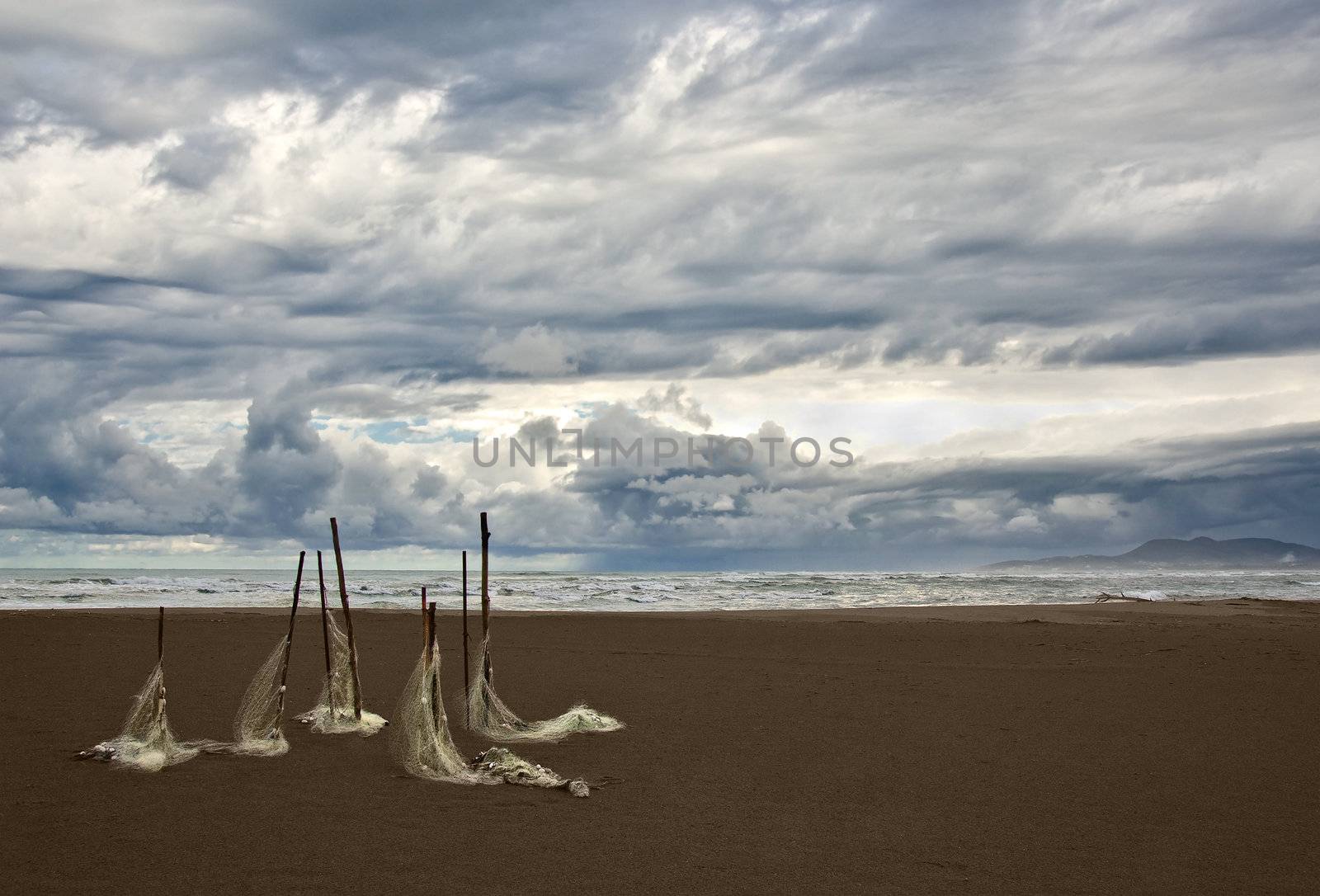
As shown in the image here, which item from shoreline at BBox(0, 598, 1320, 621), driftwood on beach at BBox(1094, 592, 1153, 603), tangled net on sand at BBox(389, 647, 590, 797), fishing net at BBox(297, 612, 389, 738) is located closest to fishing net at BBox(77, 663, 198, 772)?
fishing net at BBox(297, 612, 389, 738)

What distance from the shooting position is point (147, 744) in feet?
30.5

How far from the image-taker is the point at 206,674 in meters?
15.7

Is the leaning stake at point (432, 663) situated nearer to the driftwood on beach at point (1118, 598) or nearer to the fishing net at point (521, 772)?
the fishing net at point (521, 772)

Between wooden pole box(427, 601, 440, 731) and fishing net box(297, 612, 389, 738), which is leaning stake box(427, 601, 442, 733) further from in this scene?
fishing net box(297, 612, 389, 738)

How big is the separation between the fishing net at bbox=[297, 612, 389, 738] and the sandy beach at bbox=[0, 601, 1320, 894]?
39cm

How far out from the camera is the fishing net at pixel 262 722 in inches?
389

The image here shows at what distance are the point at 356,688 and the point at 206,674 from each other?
18.9 ft

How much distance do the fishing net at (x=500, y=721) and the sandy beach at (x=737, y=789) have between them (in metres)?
0.27

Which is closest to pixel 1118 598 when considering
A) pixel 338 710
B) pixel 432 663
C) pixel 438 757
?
pixel 338 710

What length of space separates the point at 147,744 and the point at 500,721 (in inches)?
134

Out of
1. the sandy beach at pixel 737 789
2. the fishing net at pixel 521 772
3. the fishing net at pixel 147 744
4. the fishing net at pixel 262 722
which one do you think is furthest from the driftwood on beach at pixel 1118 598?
the fishing net at pixel 147 744

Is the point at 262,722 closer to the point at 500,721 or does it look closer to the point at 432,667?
the point at 432,667

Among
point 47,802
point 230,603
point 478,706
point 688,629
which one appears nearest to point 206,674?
point 478,706

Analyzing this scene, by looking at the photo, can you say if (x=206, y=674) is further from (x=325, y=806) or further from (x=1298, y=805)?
(x=1298, y=805)
